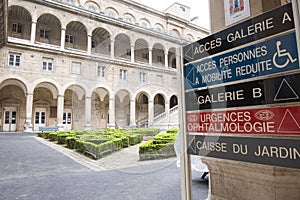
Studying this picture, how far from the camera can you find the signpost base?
57.8 inches

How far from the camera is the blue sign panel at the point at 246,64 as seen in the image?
1.18m

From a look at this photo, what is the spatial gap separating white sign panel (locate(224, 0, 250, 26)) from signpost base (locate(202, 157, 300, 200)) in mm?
1342

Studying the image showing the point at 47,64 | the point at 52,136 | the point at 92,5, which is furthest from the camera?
the point at 92,5

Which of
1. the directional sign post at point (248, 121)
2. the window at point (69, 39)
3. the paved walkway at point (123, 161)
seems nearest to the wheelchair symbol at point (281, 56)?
the directional sign post at point (248, 121)

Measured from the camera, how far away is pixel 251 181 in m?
1.65

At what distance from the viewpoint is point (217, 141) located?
4.85ft

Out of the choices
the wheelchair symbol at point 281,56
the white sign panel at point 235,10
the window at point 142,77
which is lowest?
the wheelchair symbol at point 281,56

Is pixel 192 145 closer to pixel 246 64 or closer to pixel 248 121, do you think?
pixel 248 121

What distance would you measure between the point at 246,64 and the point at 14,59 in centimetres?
1847

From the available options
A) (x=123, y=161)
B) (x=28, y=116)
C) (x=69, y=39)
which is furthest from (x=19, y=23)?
(x=123, y=161)

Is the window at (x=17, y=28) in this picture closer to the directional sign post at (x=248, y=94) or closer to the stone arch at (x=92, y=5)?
the stone arch at (x=92, y=5)

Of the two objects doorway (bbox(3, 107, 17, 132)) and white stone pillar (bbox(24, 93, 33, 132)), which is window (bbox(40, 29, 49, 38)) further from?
doorway (bbox(3, 107, 17, 132))

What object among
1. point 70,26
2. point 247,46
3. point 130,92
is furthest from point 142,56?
point 70,26

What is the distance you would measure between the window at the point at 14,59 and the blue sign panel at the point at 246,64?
58.4 feet
